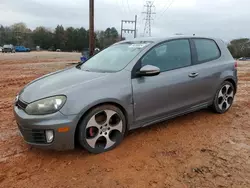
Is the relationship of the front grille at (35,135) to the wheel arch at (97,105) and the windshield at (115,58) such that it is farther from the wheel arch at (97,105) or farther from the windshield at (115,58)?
the windshield at (115,58)

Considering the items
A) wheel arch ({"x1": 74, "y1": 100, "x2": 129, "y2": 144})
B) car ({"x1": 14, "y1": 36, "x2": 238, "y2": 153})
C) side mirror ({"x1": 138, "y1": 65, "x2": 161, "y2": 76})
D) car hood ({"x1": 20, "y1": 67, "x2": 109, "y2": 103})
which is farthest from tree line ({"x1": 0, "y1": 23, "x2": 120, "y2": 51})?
wheel arch ({"x1": 74, "y1": 100, "x2": 129, "y2": 144})

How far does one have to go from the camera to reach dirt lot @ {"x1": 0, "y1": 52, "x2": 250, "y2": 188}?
8.80 ft

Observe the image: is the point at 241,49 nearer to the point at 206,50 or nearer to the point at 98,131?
the point at 206,50

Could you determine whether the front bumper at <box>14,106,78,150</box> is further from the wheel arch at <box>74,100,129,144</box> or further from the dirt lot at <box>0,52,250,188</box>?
the dirt lot at <box>0,52,250,188</box>

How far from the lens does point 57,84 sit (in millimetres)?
3301

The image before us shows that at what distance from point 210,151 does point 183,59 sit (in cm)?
156

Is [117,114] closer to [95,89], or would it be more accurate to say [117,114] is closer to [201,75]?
[95,89]

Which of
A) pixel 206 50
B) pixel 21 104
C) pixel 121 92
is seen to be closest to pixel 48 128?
pixel 21 104

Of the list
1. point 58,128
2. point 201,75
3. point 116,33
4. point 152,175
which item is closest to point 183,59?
point 201,75

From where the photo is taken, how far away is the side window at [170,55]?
3732mm

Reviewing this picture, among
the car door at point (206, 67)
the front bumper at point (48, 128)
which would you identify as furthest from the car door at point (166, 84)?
the front bumper at point (48, 128)

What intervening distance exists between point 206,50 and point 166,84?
1.33 metres

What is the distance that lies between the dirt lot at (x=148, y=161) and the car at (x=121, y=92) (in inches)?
9.8

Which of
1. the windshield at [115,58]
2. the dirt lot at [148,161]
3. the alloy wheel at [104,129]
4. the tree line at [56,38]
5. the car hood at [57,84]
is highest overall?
the tree line at [56,38]
